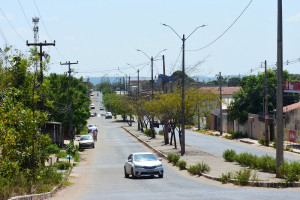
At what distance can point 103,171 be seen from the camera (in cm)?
3550

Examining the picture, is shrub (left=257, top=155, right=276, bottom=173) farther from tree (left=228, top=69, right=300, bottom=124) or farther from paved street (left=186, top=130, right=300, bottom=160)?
tree (left=228, top=69, right=300, bottom=124)

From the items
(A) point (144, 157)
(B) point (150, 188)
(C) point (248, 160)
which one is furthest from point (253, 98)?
(B) point (150, 188)

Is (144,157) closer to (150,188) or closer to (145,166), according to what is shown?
(145,166)

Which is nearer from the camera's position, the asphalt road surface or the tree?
the asphalt road surface

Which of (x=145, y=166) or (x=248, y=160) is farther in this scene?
(x=248, y=160)

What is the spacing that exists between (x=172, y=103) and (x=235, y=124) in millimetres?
28430

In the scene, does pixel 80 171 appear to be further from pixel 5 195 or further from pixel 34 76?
pixel 5 195

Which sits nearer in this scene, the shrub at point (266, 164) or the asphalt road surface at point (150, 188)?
the asphalt road surface at point (150, 188)

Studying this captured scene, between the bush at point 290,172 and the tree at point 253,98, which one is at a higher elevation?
the tree at point 253,98

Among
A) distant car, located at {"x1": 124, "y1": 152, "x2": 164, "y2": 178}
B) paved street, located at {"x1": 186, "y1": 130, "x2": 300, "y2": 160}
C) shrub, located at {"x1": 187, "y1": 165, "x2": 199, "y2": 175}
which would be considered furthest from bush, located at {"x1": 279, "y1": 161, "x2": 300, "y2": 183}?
paved street, located at {"x1": 186, "y1": 130, "x2": 300, "y2": 160}

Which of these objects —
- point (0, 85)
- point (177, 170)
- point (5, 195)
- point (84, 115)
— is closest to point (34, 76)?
point (0, 85)

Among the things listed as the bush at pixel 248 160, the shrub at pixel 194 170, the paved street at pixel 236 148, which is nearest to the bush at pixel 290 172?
the bush at pixel 248 160

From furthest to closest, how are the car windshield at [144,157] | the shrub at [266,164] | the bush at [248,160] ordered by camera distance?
1. the bush at [248,160]
2. the car windshield at [144,157]
3. the shrub at [266,164]

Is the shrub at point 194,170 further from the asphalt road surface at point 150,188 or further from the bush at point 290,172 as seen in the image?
the bush at point 290,172
